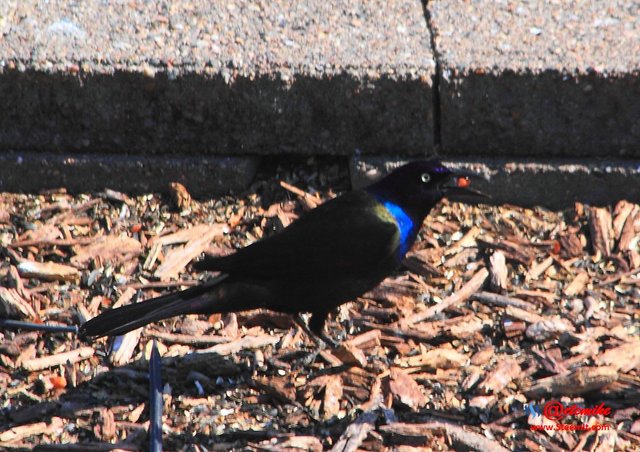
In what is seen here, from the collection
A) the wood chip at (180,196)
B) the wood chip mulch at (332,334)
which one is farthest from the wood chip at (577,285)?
the wood chip at (180,196)

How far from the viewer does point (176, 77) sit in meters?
4.70

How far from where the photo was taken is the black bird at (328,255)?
4.00 meters

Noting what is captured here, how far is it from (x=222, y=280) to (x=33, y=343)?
0.79m

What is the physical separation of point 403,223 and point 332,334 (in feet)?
1.78

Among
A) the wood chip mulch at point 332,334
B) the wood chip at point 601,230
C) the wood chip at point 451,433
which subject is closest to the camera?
the wood chip at point 451,433

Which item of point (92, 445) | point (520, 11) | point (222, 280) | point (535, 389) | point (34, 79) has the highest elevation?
point (520, 11)

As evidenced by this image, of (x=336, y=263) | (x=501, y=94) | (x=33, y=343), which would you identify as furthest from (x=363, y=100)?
(x=33, y=343)

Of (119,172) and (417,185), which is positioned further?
(119,172)

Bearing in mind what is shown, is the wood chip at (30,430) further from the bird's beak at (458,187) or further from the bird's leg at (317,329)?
the bird's beak at (458,187)

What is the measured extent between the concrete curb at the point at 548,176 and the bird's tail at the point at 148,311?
1167mm

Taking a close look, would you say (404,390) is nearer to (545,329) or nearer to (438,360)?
(438,360)

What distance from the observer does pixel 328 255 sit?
4.09 metres

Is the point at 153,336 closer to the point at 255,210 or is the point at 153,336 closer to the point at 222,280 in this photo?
the point at 222,280

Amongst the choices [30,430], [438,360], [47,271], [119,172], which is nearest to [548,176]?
[438,360]
